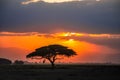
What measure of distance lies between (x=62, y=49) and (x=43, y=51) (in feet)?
17.5
